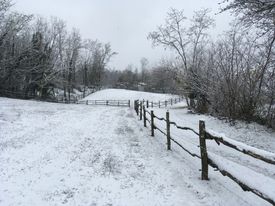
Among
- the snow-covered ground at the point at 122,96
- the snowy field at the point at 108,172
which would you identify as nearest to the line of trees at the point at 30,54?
the snow-covered ground at the point at 122,96

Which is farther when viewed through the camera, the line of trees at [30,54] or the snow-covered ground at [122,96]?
the snow-covered ground at [122,96]

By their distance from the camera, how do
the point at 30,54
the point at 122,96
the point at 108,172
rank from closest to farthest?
the point at 108,172 → the point at 30,54 → the point at 122,96

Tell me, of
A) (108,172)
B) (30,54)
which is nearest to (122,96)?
(30,54)

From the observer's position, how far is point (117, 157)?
7738mm

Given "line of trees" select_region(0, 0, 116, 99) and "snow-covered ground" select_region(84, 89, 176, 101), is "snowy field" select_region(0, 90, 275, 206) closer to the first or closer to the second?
"line of trees" select_region(0, 0, 116, 99)

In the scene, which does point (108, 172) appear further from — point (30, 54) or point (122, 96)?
point (122, 96)

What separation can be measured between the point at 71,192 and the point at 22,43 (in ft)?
127

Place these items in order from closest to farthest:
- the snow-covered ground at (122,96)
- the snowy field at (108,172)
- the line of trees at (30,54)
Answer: the snowy field at (108,172), the line of trees at (30,54), the snow-covered ground at (122,96)

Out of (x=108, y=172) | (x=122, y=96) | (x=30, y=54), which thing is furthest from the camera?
(x=122, y=96)

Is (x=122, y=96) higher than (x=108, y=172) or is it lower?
higher

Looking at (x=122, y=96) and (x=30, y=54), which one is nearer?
(x=30, y=54)

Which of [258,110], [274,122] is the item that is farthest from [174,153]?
[258,110]

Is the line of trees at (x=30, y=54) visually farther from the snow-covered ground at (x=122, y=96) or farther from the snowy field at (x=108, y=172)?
the snowy field at (x=108, y=172)

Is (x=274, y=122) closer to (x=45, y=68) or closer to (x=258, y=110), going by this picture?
(x=258, y=110)
